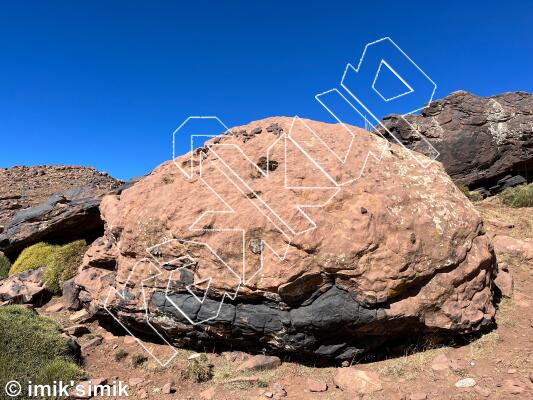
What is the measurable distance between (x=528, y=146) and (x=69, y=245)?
16.4 meters

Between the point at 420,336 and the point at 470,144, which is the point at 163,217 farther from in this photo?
the point at 470,144

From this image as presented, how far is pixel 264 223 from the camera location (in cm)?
645

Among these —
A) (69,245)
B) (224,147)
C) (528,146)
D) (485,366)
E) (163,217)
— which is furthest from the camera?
(528,146)

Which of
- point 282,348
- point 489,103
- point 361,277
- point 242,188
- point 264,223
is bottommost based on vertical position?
point 282,348

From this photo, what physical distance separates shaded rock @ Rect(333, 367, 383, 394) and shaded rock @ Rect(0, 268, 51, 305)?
7.43m

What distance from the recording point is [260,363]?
6.45 meters

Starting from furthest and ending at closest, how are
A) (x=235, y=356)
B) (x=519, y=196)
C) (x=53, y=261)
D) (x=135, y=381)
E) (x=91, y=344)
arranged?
(x=519, y=196), (x=53, y=261), (x=91, y=344), (x=235, y=356), (x=135, y=381)

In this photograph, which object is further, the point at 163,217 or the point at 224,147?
the point at 224,147

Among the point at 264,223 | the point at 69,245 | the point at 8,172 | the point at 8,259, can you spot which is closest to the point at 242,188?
the point at 264,223

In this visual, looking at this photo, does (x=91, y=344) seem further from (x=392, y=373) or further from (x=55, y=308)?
(x=392, y=373)

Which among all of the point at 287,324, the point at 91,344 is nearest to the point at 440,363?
the point at 287,324

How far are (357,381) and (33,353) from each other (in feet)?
16.2

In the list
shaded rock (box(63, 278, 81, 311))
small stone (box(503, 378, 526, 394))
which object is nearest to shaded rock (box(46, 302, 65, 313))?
shaded rock (box(63, 278, 81, 311))

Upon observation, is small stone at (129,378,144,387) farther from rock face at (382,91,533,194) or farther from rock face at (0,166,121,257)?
rock face at (382,91,533,194)
